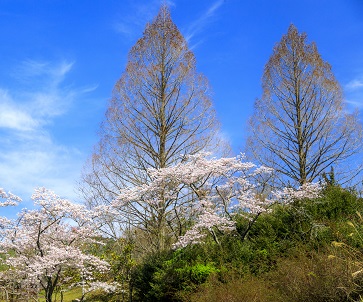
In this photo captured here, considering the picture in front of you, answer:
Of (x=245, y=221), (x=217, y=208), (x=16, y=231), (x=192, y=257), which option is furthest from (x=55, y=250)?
(x=245, y=221)

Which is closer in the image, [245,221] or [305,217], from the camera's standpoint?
[305,217]

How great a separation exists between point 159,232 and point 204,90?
624 centimetres

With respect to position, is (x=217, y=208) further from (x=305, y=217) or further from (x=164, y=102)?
(x=164, y=102)

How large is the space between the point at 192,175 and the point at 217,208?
1.29 metres

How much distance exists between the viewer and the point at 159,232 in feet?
44.8

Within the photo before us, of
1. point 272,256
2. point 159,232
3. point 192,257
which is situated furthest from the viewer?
point 159,232

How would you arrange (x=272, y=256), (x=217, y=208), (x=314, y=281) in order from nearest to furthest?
(x=314, y=281) → (x=272, y=256) → (x=217, y=208)

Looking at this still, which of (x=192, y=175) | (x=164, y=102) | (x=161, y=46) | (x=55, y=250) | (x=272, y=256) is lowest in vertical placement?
(x=272, y=256)

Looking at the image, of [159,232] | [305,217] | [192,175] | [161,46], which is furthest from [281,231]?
[161,46]

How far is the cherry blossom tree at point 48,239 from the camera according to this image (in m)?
11.0

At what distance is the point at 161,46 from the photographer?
1639 centimetres

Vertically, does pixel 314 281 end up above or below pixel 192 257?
below

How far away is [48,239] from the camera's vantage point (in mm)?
12211

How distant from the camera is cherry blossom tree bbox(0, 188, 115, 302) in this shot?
36.1ft
